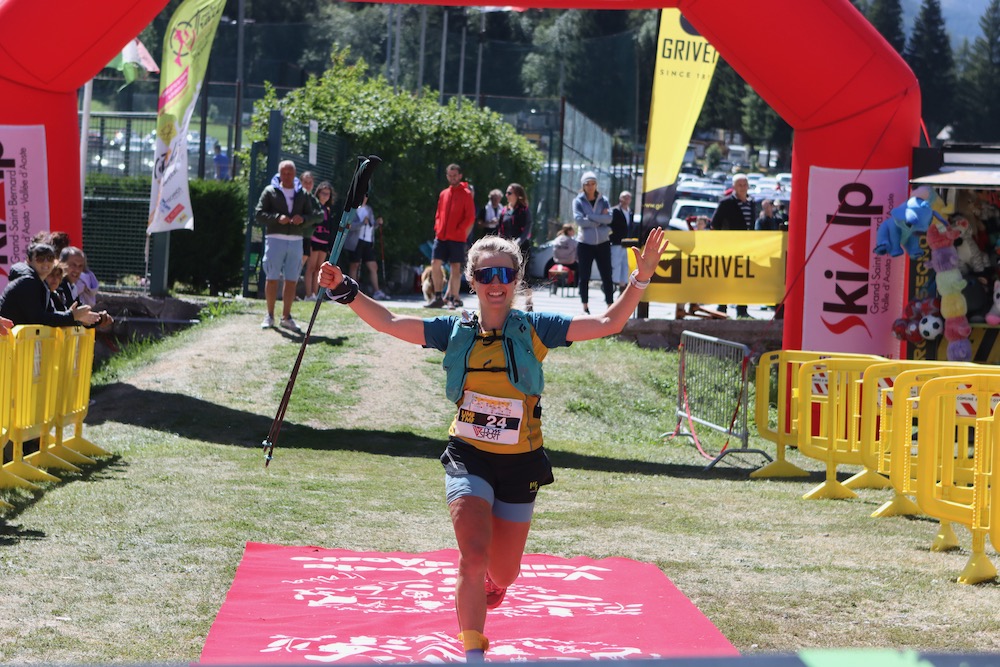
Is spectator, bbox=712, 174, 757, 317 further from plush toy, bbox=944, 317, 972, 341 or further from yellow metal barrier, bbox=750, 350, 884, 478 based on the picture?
yellow metal barrier, bbox=750, 350, 884, 478

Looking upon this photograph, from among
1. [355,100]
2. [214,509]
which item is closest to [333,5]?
[355,100]

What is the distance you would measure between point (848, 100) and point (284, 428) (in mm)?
5754

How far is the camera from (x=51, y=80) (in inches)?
454

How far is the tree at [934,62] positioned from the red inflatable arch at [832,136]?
103 metres

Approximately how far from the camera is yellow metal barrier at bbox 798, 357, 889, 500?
9461 millimetres

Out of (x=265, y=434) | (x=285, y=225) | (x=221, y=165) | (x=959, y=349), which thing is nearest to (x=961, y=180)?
(x=959, y=349)

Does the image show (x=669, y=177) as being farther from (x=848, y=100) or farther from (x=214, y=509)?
(x=214, y=509)

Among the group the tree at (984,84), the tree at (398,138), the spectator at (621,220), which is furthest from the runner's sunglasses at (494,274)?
the tree at (984,84)

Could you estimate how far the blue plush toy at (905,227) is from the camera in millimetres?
11906

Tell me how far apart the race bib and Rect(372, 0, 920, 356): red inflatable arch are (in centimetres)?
707

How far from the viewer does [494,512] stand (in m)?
5.50

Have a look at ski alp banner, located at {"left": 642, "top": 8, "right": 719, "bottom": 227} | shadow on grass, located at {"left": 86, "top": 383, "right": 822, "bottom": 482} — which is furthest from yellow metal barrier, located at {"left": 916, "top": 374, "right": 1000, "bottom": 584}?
ski alp banner, located at {"left": 642, "top": 8, "right": 719, "bottom": 227}

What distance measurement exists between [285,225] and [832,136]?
249 inches

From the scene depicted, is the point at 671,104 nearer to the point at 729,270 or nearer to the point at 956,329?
the point at 729,270
